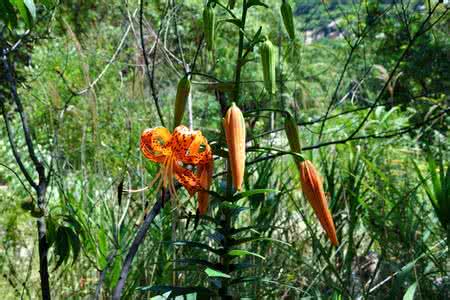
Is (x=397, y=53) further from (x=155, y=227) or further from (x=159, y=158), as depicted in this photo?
(x=159, y=158)

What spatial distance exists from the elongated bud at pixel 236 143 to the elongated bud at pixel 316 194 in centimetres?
17

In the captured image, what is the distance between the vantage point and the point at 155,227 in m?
2.64

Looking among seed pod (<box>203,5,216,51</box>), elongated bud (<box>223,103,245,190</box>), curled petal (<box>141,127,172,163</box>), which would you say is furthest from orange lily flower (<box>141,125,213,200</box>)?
seed pod (<box>203,5,216,51</box>)

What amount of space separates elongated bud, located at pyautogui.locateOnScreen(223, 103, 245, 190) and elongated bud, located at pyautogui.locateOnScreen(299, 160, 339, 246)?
0.17 meters

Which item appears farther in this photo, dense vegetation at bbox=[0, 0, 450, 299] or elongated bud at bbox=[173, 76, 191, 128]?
dense vegetation at bbox=[0, 0, 450, 299]

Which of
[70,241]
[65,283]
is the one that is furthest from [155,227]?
[70,241]

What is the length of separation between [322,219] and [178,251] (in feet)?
4.06

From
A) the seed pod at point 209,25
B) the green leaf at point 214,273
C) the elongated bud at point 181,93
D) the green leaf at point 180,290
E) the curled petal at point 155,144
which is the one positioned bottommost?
the green leaf at point 180,290

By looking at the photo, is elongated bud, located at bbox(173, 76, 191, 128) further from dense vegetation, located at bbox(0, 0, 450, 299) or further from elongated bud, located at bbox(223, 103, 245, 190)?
elongated bud, located at bbox(223, 103, 245, 190)

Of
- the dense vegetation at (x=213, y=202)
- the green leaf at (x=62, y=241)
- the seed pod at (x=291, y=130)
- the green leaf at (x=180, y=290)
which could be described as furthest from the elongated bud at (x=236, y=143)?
the green leaf at (x=62, y=241)

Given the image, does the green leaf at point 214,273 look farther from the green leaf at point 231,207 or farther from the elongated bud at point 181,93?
the elongated bud at point 181,93

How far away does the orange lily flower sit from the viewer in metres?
1.46

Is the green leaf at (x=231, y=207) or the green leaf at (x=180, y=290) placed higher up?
the green leaf at (x=231, y=207)

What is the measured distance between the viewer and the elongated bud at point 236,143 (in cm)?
130
